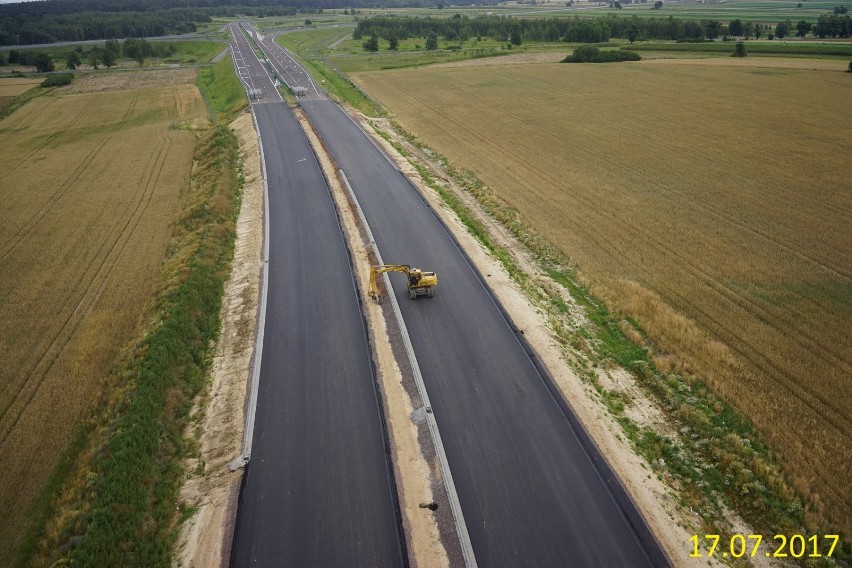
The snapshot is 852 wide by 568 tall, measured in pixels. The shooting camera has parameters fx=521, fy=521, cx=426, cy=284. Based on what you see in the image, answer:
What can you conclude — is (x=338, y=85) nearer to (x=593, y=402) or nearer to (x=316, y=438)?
(x=316, y=438)

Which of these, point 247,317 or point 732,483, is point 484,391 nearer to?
point 732,483

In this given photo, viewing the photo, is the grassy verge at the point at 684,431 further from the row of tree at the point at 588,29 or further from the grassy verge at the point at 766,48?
the row of tree at the point at 588,29

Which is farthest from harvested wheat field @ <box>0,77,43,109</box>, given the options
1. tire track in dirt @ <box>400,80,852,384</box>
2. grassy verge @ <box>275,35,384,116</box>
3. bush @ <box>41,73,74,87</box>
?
tire track in dirt @ <box>400,80,852,384</box>

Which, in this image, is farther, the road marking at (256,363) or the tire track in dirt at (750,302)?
the tire track in dirt at (750,302)

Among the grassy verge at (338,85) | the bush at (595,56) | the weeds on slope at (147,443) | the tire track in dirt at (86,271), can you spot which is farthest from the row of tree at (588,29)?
the weeds on slope at (147,443)

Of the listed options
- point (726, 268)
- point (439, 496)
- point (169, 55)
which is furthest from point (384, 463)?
point (169, 55)

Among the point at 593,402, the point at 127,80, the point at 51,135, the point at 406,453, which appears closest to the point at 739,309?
the point at 593,402

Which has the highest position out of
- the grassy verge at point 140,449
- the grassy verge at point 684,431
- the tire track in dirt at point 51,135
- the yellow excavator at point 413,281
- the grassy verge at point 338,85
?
the grassy verge at point 338,85
